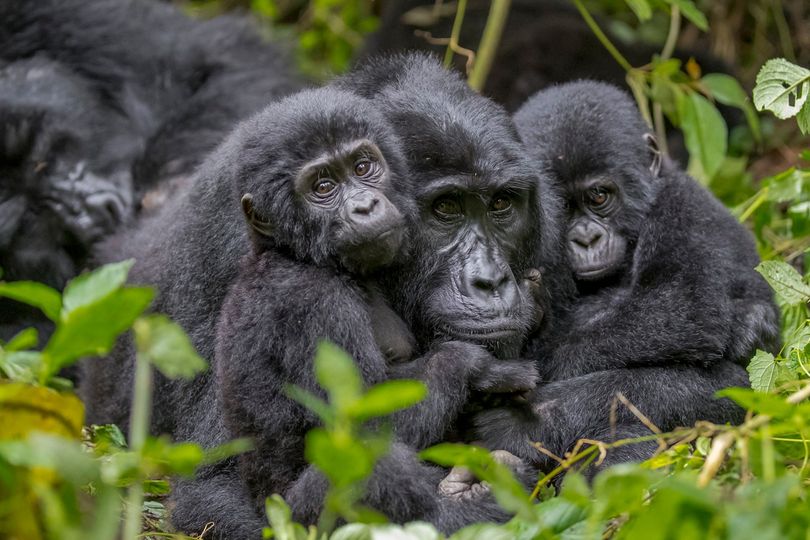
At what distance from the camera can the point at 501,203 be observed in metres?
3.26

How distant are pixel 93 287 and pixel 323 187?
102 centimetres

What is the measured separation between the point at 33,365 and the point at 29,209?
2628mm

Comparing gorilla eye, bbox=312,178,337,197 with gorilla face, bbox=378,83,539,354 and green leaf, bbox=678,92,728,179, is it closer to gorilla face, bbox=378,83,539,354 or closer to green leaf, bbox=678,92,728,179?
gorilla face, bbox=378,83,539,354

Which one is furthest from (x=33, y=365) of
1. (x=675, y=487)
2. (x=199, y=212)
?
(x=675, y=487)

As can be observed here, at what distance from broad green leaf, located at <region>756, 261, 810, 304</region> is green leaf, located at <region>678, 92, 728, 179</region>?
109 cm

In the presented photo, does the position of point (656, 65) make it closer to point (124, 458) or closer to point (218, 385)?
point (218, 385)

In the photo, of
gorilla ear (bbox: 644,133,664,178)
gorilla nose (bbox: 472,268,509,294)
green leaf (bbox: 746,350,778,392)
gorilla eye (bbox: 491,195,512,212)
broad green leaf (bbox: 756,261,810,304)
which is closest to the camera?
green leaf (bbox: 746,350,778,392)

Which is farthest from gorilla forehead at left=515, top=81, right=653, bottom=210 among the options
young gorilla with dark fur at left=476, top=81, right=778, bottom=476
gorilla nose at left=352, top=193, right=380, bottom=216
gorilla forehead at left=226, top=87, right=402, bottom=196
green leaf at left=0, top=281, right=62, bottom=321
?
green leaf at left=0, top=281, right=62, bottom=321

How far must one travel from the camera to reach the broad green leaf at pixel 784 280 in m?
3.36

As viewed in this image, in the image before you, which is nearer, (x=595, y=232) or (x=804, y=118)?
(x=804, y=118)

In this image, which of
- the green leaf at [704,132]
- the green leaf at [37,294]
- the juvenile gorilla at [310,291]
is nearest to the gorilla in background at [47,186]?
the juvenile gorilla at [310,291]

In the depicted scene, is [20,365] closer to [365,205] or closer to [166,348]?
[166,348]

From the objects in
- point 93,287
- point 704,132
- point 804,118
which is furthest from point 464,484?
point 704,132

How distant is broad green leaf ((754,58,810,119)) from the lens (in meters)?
3.33
